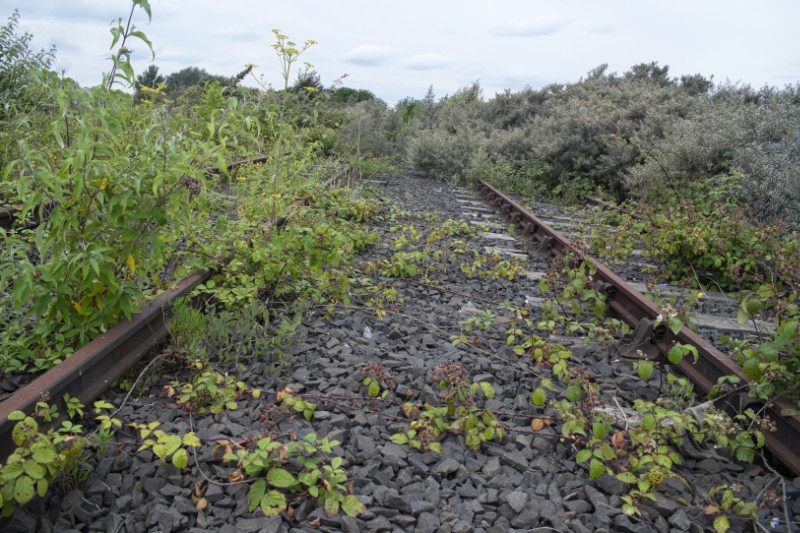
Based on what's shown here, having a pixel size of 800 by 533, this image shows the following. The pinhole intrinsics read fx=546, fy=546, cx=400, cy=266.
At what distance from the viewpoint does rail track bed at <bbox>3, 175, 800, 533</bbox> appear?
6.45ft

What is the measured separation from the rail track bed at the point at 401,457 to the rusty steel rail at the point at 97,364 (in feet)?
0.41

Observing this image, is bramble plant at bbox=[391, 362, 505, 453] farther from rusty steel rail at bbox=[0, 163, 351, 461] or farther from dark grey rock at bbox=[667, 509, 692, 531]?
rusty steel rail at bbox=[0, 163, 351, 461]

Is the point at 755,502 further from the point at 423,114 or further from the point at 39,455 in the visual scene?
the point at 423,114

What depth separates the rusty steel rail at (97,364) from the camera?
202 cm

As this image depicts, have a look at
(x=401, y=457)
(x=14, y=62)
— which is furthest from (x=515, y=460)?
(x=14, y=62)

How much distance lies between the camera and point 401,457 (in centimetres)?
235

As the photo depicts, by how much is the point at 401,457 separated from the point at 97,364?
4.70ft

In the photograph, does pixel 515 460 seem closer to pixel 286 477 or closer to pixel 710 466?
pixel 710 466

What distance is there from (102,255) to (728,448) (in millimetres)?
3023

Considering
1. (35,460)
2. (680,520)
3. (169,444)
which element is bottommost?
(680,520)

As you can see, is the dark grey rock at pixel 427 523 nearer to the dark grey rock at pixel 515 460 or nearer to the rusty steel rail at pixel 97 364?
the dark grey rock at pixel 515 460

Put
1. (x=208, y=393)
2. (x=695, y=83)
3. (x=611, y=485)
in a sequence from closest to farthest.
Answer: (x=611, y=485) < (x=208, y=393) < (x=695, y=83)

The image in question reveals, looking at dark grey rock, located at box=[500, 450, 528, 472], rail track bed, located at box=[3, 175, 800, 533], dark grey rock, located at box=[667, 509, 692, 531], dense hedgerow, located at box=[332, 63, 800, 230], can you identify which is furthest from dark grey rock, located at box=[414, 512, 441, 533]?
dense hedgerow, located at box=[332, 63, 800, 230]

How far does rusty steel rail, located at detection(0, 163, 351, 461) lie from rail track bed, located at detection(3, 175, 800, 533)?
124 mm
